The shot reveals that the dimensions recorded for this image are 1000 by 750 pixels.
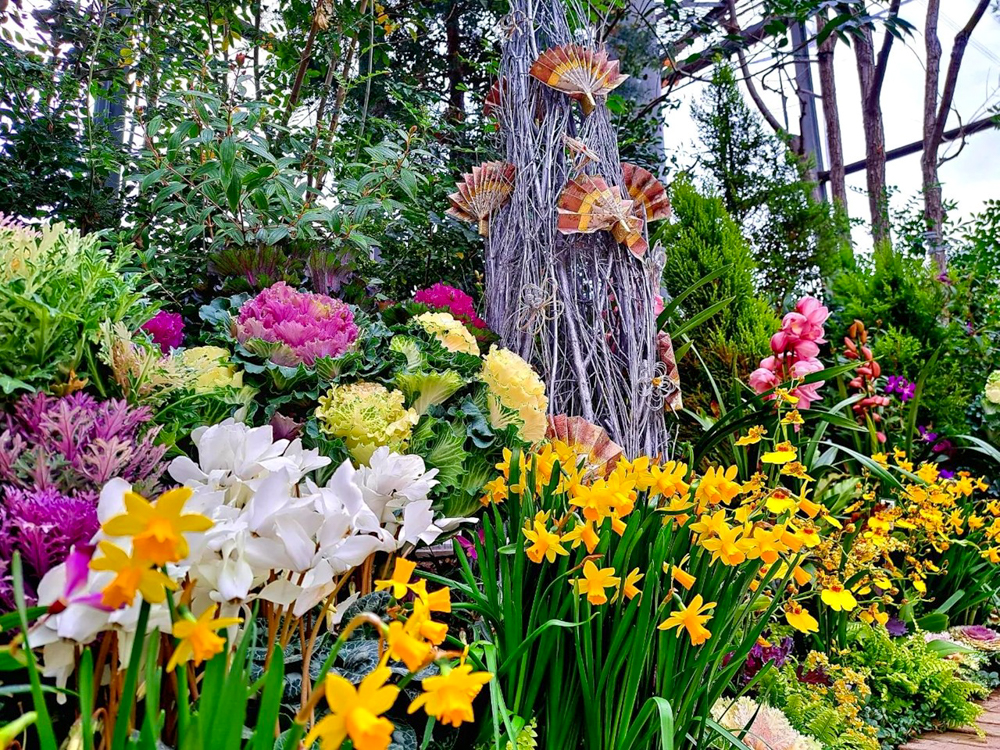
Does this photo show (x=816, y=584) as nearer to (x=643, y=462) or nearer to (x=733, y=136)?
(x=643, y=462)

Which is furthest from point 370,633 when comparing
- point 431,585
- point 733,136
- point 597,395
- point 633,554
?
point 733,136

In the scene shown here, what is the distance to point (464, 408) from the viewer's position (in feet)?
4.04

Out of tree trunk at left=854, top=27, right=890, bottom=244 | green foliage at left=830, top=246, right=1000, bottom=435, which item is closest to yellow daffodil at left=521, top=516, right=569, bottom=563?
green foliage at left=830, top=246, right=1000, bottom=435

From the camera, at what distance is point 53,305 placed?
2.45ft

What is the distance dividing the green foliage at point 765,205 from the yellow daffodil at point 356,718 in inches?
131

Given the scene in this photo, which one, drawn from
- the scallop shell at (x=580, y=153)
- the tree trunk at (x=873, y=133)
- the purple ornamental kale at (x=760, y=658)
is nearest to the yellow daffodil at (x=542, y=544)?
the purple ornamental kale at (x=760, y=658)

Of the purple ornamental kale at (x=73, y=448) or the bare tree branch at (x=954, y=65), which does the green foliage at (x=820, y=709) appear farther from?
the bare tree branch at (x=954, y=65)

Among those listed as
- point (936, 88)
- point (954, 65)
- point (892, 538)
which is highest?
point (954, 65)

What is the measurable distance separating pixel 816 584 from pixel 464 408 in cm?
91

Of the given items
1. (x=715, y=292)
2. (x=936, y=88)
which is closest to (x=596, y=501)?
(x=715, y=292)

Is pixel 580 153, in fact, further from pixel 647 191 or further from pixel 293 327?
pixel 293 327

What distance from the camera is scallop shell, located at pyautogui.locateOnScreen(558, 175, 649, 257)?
1486 millimetres

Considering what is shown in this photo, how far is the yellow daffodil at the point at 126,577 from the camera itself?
14.3 inches

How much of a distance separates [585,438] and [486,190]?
69 centimetres
